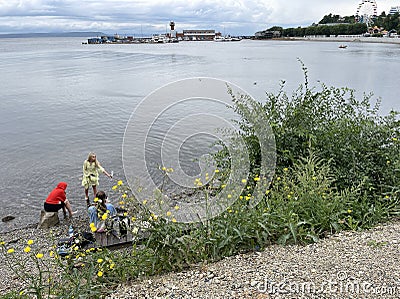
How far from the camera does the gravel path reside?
327 cm

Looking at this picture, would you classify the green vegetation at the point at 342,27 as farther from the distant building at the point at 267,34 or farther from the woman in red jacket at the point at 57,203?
the woman in red jacket at the point at 57,203

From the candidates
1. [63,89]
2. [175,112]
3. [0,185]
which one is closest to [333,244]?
[0,185]

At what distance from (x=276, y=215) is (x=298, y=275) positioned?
2.97 feet

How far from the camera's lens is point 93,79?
4241 cm

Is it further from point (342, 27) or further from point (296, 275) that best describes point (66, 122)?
point (342, 27)

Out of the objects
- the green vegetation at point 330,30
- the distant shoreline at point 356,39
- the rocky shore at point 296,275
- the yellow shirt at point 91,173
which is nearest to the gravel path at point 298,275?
the rocky shore at point 296,275

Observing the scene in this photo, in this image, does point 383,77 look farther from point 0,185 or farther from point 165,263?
point 165,263

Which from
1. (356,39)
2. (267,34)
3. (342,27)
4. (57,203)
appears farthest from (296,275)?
(267,34)

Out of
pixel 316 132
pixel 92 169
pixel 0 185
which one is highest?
pixel 316 132

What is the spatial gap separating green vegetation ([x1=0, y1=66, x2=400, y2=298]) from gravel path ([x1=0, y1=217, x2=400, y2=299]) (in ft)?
0.56

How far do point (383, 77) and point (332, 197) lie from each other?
31.5 meters

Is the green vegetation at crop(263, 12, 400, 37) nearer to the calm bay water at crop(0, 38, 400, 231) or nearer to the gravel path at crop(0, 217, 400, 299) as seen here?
the calm bay water at crop(0, 38, 400, 231)

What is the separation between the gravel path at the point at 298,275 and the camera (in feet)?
10.7

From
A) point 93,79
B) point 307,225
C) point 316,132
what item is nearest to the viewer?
point 307,225
